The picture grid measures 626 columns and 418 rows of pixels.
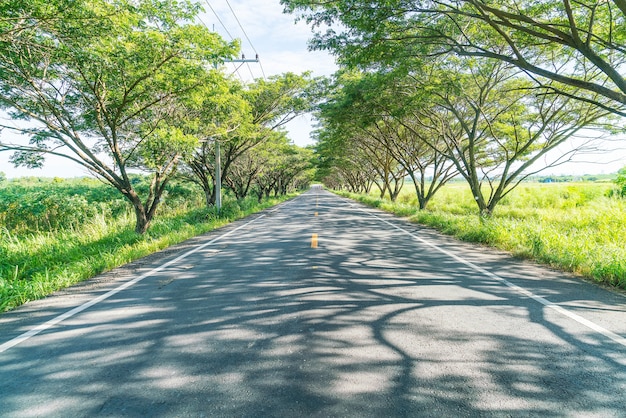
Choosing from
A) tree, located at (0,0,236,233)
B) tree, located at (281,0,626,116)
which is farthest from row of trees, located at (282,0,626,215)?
tree, located at (0,0,236,233)

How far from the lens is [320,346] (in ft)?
9.36

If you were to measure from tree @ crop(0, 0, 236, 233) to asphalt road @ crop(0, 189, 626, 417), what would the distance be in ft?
14.7

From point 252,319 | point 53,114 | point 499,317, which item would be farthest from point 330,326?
point 53,114

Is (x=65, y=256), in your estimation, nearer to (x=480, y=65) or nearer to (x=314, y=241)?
(x=314, y=241)

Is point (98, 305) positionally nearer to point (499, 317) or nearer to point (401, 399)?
point (401, 399)

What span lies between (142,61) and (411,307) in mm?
7594

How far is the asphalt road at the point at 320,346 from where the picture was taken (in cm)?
211

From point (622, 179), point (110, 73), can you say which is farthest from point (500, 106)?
point (110, 73)

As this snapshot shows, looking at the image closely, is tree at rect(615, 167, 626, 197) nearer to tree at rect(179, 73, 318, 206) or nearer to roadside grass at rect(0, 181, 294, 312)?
tree at rect(179, 73, 318, 206)

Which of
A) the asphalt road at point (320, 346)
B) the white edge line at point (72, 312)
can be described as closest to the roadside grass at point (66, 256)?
the asphalt road at point (320, 346)

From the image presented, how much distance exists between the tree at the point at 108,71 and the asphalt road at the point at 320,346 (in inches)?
177

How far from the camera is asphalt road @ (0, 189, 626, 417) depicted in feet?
6.92

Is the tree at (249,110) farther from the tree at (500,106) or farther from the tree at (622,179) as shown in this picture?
the tree at (622,179)

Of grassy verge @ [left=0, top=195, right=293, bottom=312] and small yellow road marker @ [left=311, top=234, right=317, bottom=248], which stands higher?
small yellow road marker @ [left=311, top=234, right=317, bottom=248]
